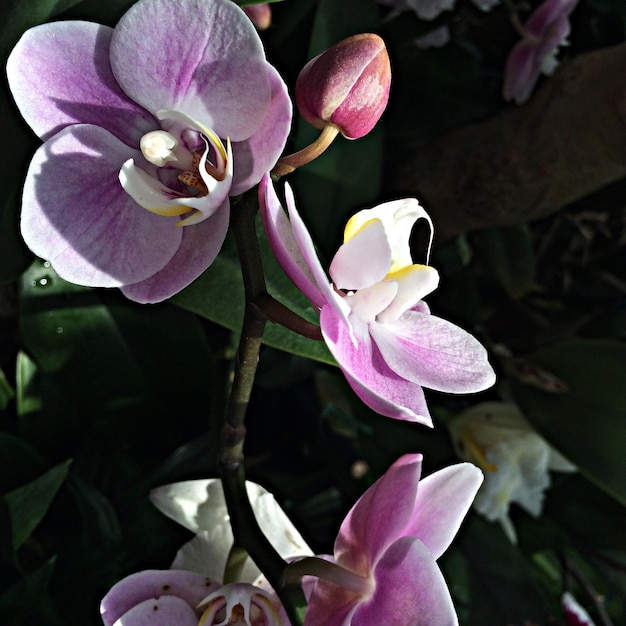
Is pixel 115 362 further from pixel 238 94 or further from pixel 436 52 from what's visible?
pixel 436 52

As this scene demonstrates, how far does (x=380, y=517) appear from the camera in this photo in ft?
1.20

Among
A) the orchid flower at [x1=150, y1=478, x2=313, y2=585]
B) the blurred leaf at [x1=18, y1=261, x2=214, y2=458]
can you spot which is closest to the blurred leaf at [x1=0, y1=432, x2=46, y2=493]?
the blurred leaf at [x1=18, y1=261, x2=214, y2=458]

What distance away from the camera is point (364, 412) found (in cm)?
74

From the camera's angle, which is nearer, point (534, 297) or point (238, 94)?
point (238, 94)

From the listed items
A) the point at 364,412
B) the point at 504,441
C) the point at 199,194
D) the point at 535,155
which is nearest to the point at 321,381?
the point at 364,412

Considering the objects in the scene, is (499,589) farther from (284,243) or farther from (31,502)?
(284,243)

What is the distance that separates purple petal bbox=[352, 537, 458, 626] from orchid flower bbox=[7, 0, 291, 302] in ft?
0.50

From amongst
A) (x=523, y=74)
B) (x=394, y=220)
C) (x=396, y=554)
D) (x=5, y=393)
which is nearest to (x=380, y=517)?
(x=396, y=554)

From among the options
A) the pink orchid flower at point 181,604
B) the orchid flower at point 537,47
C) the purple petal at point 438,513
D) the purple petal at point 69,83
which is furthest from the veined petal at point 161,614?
the orchid flower at point 537,47

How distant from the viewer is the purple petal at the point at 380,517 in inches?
14.1

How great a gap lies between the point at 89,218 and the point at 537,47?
1.76 ft

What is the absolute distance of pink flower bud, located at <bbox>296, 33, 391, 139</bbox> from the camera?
1.07 feet

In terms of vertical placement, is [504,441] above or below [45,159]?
below

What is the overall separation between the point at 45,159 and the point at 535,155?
1.61 feet
